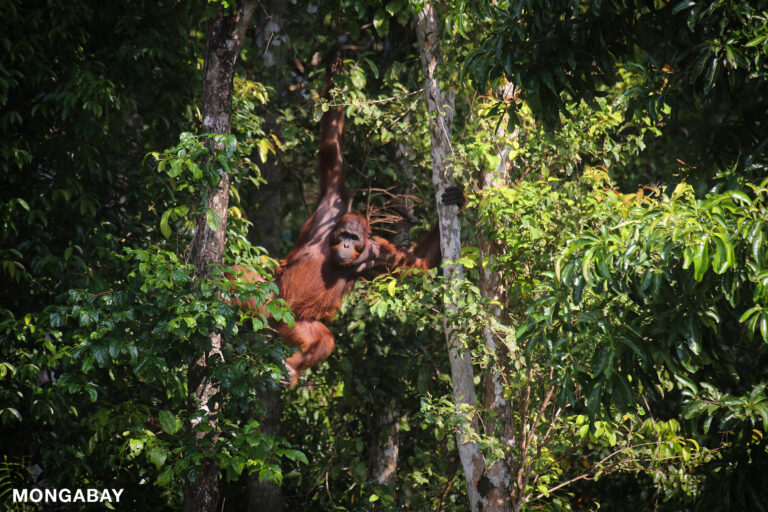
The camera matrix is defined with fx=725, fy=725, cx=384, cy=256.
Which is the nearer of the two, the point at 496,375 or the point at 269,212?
the point at 496,375

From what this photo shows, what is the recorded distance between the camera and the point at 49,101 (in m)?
5.06

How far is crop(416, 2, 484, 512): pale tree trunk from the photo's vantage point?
435 cm

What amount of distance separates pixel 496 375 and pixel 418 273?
779 millimetres

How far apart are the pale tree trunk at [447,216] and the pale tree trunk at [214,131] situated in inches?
44.4

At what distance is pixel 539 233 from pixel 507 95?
1.27m

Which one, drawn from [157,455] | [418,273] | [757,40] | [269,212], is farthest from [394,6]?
[157,455]

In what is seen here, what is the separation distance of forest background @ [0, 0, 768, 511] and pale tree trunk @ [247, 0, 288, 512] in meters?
0.03

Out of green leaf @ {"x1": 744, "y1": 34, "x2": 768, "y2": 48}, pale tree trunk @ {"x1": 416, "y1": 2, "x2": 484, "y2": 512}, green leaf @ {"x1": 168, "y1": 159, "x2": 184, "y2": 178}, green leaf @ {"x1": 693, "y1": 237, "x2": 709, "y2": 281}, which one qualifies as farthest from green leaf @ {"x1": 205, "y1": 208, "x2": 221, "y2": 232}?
green leaf @ {"x1": 744, "y1": 34, "x2": 768, "y2": 48}

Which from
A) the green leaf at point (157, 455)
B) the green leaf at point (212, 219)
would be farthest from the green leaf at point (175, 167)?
the green leaf at point (157, 455)

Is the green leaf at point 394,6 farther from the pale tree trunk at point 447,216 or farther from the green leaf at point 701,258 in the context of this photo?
the green leaf at point 701,258

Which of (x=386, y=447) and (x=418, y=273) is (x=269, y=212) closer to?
(x=386, y=447)

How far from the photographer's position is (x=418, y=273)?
4.45 m

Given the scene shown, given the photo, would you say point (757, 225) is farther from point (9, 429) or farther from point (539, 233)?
point (9, 429)

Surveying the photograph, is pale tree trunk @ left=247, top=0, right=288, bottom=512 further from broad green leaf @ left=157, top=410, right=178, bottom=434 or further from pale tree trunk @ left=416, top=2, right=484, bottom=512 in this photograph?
broad green leaf @ left=157, top=410, right=178, bottom=434
